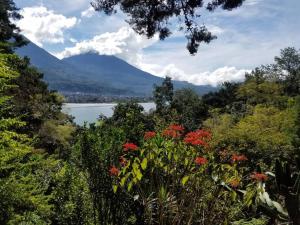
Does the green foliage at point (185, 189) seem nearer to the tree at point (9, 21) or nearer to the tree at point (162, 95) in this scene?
the tree at point (9, 21)

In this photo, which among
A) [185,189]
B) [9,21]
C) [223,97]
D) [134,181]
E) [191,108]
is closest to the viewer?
[134,181]

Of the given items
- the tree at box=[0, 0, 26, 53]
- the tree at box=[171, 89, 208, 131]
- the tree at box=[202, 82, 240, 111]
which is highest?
the tree at box=[0, 0, 26, 53]

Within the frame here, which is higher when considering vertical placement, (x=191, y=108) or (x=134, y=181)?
(x=134, y=181)

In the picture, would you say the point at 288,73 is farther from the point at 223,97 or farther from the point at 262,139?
the point at 262,139

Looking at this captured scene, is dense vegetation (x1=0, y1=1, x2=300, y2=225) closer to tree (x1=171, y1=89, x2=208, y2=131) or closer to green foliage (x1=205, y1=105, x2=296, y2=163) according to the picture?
green foliage (x1=205, y1=105, x2=296, y2=163)

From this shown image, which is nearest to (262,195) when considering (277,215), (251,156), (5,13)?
(277,215)

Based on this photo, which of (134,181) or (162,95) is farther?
(162,95)

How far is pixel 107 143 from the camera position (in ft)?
28.1

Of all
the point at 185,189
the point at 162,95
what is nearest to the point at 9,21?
the point at 185,189

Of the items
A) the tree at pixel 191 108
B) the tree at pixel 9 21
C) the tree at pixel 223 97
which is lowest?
the tree at pixel 191 108

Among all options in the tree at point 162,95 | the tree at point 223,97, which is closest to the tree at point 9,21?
the tree at point 223,97

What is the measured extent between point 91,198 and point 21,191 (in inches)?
187

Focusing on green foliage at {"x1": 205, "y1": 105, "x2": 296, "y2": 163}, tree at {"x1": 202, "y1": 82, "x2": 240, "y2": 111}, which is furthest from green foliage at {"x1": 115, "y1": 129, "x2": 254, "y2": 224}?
tree at {"x1": 202, "y1": 82, "x2": 240, "y2": 111}

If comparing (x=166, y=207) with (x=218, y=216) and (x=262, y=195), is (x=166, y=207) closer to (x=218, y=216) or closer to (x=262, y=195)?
(x=218, y=216)
